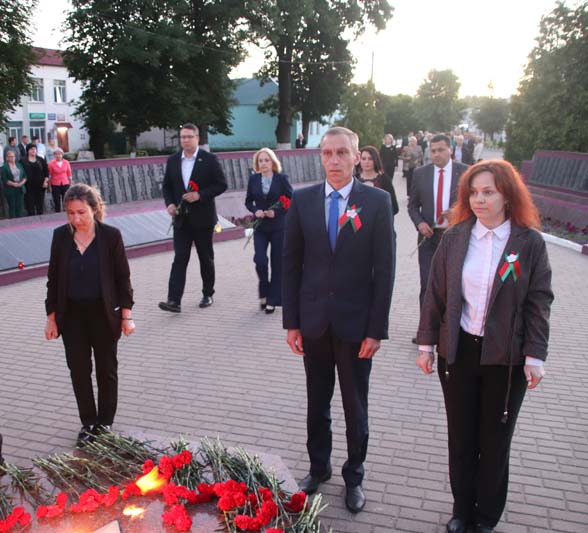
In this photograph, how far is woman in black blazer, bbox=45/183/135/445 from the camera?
14.4 feet

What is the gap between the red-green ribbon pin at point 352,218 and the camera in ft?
11.6

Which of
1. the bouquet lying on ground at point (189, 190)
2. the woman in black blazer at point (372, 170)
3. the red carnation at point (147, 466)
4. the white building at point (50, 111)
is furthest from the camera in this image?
the white building at point (50, 111)

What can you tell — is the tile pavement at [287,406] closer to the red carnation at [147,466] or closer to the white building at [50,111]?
the red carnation at [147,466]

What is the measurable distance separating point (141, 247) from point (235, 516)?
29.0 ft

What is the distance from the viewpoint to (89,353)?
4.56 m

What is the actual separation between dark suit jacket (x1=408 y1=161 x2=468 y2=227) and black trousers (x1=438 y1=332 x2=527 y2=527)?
339 centimetres

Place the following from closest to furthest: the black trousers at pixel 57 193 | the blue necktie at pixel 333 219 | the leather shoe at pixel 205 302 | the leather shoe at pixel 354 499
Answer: the blue necktie at pixel 333 219 → the leather shoe at pixel 354 499 → the leather shoe at pixel 205 302 → the black trousers at pixel 57 193

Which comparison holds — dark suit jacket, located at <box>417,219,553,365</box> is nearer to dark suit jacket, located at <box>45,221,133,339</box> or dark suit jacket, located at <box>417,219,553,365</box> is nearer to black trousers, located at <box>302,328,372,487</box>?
black trousers, located at <box>302,328,372,487</box>

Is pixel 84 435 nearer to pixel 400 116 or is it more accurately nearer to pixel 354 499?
pixel 354 499

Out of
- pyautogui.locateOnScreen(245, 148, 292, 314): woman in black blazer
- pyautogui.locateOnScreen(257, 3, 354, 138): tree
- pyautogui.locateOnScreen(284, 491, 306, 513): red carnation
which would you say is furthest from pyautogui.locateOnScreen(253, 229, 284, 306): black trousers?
pyautogui.locateOnScreen(257, 3, 354, 138): tree

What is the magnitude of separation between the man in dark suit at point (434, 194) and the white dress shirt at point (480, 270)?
3191 millimetres

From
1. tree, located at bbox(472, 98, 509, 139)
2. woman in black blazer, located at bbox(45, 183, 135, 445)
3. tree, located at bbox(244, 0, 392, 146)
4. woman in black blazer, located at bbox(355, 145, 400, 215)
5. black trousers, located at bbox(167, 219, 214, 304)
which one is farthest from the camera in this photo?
tree, located at bbox(472, 98, 509, 139)

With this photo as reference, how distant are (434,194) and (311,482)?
11.7 feet

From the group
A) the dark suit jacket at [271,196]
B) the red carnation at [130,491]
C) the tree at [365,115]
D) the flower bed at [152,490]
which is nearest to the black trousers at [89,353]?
the flower bed at [152,490]
